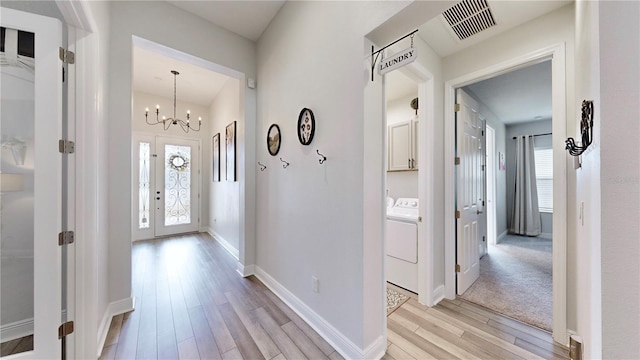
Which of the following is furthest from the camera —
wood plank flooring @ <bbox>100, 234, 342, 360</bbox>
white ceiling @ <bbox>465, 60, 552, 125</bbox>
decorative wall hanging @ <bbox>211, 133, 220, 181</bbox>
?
decorative wall hanging @ <bbox>211, 133, 220, 181</bbox>

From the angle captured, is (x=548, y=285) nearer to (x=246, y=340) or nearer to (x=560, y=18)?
(x=560, y=18)

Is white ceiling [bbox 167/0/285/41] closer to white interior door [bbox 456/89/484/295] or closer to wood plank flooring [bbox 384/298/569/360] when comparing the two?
white interior door [bbox 456/89/484/295]

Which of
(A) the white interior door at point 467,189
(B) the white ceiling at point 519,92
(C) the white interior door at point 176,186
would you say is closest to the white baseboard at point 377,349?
(A) the white interior door at point 467,189

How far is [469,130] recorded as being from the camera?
265 cm

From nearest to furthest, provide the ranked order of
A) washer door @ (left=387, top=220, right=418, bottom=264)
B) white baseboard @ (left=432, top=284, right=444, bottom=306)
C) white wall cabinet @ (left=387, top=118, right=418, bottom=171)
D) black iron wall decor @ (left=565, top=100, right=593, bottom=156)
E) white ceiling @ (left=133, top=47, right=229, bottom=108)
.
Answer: black iron wall decor @ (left=565, top=100, right=593, bottom=156), white baseboard @ (left=432, top=284, right=444, bottom=306), washer door @ (left=387, top=220, right=418, bottom=264), white wall cabinet @ (left=387, top=118, right=418, bottom=171), white ceiling @ (left=133, top=47, right=229, bottom=108)

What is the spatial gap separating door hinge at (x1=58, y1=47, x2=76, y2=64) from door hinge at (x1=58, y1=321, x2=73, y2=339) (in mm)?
1720

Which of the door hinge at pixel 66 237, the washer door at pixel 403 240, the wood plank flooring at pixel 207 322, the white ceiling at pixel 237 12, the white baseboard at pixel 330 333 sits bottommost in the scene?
the wood plank flooring at pixel 207 322

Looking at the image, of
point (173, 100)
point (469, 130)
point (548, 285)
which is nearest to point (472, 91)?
point (469, 130)

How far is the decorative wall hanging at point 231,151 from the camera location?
11.1 feet

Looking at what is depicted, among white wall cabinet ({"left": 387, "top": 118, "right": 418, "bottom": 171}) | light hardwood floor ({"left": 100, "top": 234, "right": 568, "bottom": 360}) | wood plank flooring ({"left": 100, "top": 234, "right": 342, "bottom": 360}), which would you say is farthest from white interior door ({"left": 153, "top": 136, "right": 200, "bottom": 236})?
white wall cabinet ({"left": 387, "top": 118, "right": 418, "bottom": 171})

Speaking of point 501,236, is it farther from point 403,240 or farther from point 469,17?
point 469,17

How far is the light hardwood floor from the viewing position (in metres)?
1.58

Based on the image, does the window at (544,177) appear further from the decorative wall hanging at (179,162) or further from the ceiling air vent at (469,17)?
the decorative wall hanging at (179,162)

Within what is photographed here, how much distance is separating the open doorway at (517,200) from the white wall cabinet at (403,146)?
2.77ft
